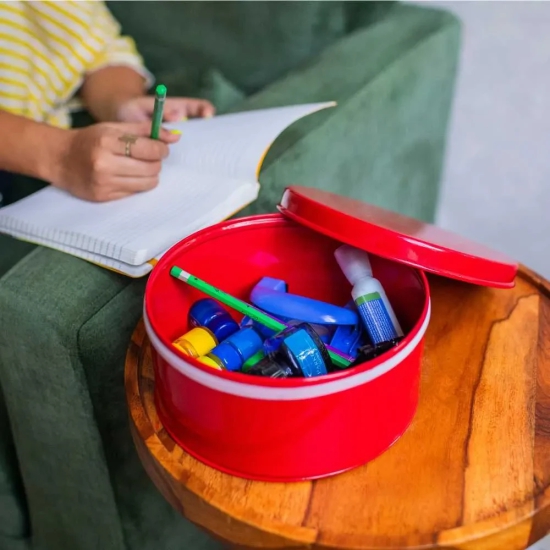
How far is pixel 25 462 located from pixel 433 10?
89 centimetres

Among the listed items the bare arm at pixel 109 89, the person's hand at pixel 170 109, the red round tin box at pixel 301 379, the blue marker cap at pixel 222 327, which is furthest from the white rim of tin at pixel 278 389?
the bare arm at pixel 109 89

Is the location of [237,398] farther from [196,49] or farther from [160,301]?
[196,49]

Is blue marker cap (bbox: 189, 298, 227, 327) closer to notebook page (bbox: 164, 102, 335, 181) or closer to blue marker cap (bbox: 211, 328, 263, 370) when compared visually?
blue marker cap (bbox: 211, 328, 263, 370)

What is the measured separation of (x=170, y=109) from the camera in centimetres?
89

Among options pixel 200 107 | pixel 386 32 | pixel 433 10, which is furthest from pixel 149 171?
pixel 433 10

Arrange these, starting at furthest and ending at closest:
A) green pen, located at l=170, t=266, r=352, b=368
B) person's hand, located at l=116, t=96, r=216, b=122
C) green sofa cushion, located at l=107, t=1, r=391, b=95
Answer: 1. green sofa cushion, located at l=107, t=1, r=391, b=95
2. person's hand, located at l=116, t=96, r=216, b=122
3. green pen, located at l=170, t=266, r=352, b=368

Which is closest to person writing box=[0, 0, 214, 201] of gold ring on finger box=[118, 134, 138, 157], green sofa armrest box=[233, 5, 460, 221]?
gold ring on finger box=[118, 134, 138, 157]

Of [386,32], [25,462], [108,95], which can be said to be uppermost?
[386,32]

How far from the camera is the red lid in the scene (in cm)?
45

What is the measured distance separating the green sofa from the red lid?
0.18m

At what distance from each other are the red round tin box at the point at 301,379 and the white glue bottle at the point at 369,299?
0.02 metres

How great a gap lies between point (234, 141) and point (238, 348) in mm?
313

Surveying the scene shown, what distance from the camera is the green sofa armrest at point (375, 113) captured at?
2.45ft

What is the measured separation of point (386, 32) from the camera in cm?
94
